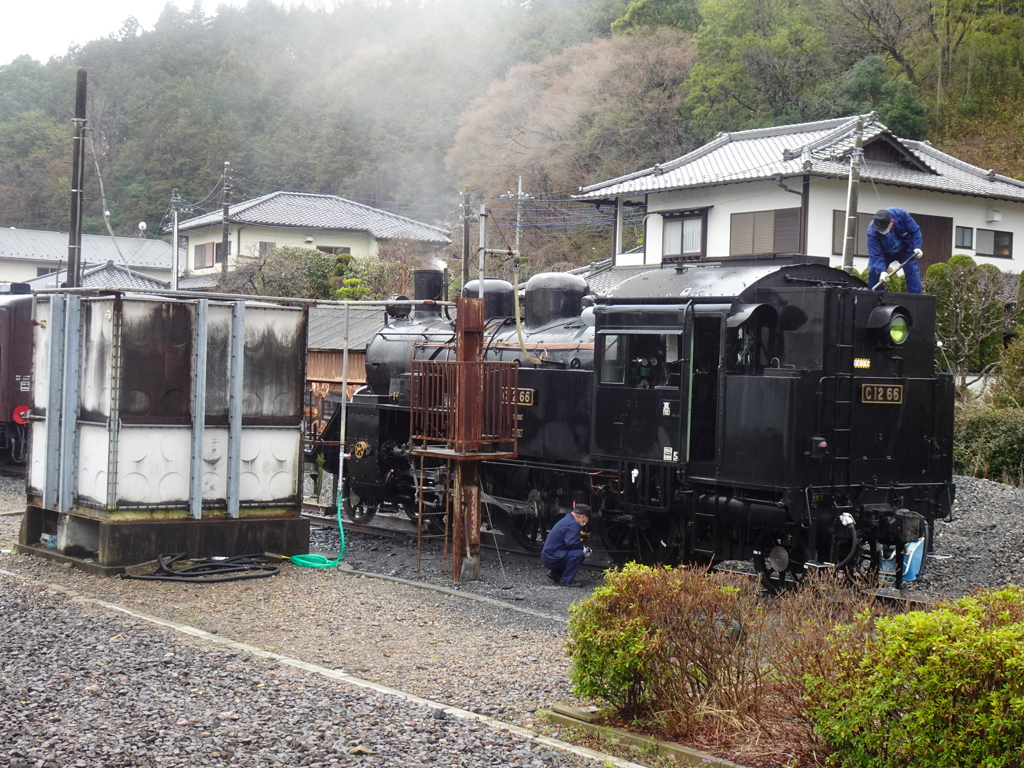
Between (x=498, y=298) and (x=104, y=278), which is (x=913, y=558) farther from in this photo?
(x=104, y=278)

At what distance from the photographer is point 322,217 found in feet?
148

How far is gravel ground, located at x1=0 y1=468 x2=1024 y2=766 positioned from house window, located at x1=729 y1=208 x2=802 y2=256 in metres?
12.9

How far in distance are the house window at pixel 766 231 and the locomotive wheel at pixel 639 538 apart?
46.0 ft

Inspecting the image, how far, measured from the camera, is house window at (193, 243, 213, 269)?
151 feet

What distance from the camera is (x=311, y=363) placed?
23.4 metres

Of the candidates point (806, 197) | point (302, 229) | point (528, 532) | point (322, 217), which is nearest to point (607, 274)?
point (806, 197)

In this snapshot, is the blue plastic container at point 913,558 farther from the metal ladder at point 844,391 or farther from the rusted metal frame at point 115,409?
the rusted metal frame at point 115,409

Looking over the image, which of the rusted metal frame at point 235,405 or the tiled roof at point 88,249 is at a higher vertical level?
the tiled roof at point 88,249

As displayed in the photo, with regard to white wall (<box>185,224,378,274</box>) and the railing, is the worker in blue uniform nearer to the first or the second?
the railing

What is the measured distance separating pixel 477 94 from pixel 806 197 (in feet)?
97.0

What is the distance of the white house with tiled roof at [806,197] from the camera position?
23.9 meters

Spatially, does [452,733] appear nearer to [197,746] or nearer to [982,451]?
[197,746]

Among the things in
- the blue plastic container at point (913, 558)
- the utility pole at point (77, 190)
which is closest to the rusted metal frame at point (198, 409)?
the blue plastic container at point (913, 558)

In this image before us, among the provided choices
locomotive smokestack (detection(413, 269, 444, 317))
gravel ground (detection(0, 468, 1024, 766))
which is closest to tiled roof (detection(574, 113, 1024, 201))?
locomotive smokestack (detection(413, 269, 444, 317))
